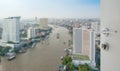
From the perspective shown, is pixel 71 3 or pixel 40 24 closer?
pixel 71 3

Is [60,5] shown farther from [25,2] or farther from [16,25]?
[16,25]

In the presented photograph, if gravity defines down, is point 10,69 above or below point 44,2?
below

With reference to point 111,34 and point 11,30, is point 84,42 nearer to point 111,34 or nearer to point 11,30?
point 11,30

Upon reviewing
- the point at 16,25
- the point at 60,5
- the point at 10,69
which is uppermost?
the point at 60,5

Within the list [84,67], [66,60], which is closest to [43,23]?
[66,60]

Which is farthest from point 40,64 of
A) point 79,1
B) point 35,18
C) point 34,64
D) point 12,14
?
point 79,1

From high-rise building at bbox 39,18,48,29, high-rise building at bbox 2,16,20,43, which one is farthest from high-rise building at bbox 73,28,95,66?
high-rise building at bbox 2,16,20,43

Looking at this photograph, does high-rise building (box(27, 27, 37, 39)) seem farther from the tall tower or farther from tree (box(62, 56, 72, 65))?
the tall tower
